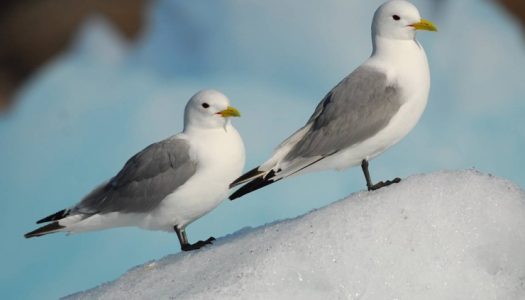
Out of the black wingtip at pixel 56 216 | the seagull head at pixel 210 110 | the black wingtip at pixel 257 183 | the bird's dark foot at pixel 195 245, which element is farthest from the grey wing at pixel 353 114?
the black wingtip at pixel 56 216

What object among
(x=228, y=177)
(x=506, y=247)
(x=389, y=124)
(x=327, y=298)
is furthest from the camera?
(x=228, y=177)

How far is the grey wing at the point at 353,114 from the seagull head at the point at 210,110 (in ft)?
1.08

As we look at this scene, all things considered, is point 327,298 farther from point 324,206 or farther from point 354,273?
point 324,206

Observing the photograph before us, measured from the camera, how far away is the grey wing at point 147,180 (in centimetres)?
361

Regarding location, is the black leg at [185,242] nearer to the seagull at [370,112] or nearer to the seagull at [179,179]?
the seagull at [179,179]

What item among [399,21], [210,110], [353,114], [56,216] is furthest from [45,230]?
[399,21]

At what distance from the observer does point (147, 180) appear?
12.1ft

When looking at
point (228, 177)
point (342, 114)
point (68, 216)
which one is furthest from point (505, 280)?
point (68, 216)

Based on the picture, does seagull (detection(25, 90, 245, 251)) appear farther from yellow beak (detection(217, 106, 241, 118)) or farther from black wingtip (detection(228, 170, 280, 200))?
black wingtip (detection(228, 170, 280, 200))

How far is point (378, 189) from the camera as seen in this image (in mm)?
3416

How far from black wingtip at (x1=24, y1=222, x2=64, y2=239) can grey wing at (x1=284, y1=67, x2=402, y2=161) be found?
1028mm

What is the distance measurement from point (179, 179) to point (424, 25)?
3.54ft

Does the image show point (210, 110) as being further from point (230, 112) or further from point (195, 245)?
point (195, 245)

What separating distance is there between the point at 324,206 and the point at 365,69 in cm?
53
